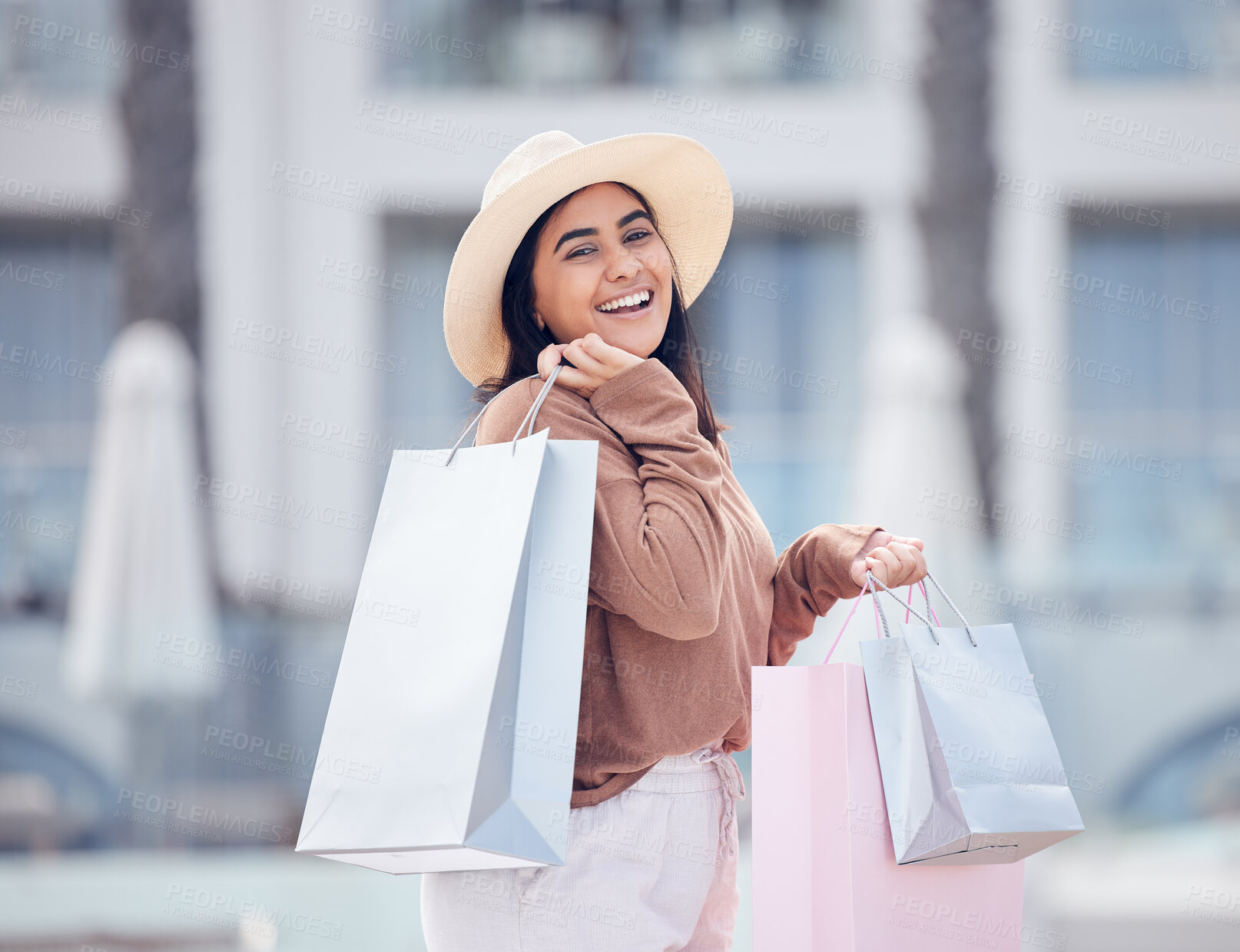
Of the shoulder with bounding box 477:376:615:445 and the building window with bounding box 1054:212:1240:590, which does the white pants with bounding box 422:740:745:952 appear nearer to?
the shoulder with bounding box 477:376:615:445

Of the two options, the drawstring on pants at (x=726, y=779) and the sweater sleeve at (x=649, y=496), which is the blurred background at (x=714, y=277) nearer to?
the drawstring on pants at (x=726, y=779)

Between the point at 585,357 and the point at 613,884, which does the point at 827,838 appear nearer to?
the point at 613,884

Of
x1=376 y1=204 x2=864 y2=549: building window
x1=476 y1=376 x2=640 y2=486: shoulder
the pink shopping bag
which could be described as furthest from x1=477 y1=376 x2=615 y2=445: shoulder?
x1=376 y1=204 x2=864 y2=549: building window

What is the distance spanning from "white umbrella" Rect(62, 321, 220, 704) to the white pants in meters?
5.16

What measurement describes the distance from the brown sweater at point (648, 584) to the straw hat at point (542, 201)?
0.83ft

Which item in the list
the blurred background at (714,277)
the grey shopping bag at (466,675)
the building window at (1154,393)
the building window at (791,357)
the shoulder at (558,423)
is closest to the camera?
the grey shopping bag at (466,675)

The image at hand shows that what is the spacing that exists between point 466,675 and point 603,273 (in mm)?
695

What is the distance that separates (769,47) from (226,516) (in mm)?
5684

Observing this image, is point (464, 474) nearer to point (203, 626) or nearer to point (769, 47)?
point (203, 626)

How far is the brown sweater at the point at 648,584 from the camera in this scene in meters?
1.61

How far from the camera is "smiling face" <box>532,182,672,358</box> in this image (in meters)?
1.90

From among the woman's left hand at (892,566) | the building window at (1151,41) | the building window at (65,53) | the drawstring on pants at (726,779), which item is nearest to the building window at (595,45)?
the building window at (1151,41)

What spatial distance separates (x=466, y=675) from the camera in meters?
1.50

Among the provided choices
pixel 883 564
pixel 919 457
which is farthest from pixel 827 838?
pixel 919 457
